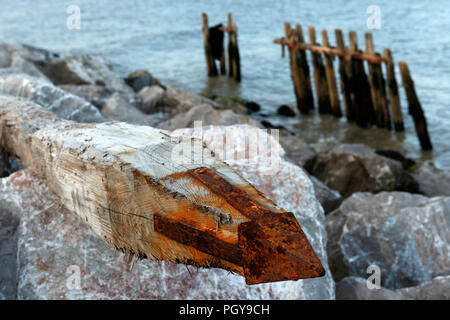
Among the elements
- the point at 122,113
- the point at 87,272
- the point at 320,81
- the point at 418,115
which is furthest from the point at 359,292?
the point at 320,81

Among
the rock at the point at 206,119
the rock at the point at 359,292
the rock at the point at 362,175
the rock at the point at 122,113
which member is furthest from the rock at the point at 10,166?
the rock at the point at 362,175

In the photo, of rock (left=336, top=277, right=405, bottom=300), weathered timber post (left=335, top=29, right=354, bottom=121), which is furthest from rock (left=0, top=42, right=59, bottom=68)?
rock (left=336, top=277, right=405, bottom=300)

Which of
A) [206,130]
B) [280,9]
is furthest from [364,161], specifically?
[280,9]

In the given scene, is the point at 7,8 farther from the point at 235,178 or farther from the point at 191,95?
the point at 235,178

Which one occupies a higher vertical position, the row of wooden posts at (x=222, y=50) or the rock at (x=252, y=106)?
the row of wooden posts at (x=222, y=50)

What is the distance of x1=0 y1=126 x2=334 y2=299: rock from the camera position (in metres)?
2.79

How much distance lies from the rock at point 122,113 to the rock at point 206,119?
59 cm

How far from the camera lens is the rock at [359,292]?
3537 millimetres

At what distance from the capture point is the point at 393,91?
10000 mm

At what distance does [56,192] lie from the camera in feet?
9.35

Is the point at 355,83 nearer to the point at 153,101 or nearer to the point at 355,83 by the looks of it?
the point at 355,83

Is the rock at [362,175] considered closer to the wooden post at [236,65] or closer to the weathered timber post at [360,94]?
the weathered timber post at [360,94]

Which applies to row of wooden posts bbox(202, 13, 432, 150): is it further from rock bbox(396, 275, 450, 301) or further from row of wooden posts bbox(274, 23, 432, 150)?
rock bbox(396, 275, 450, 301)

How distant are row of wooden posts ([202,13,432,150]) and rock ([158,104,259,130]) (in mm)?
4779
